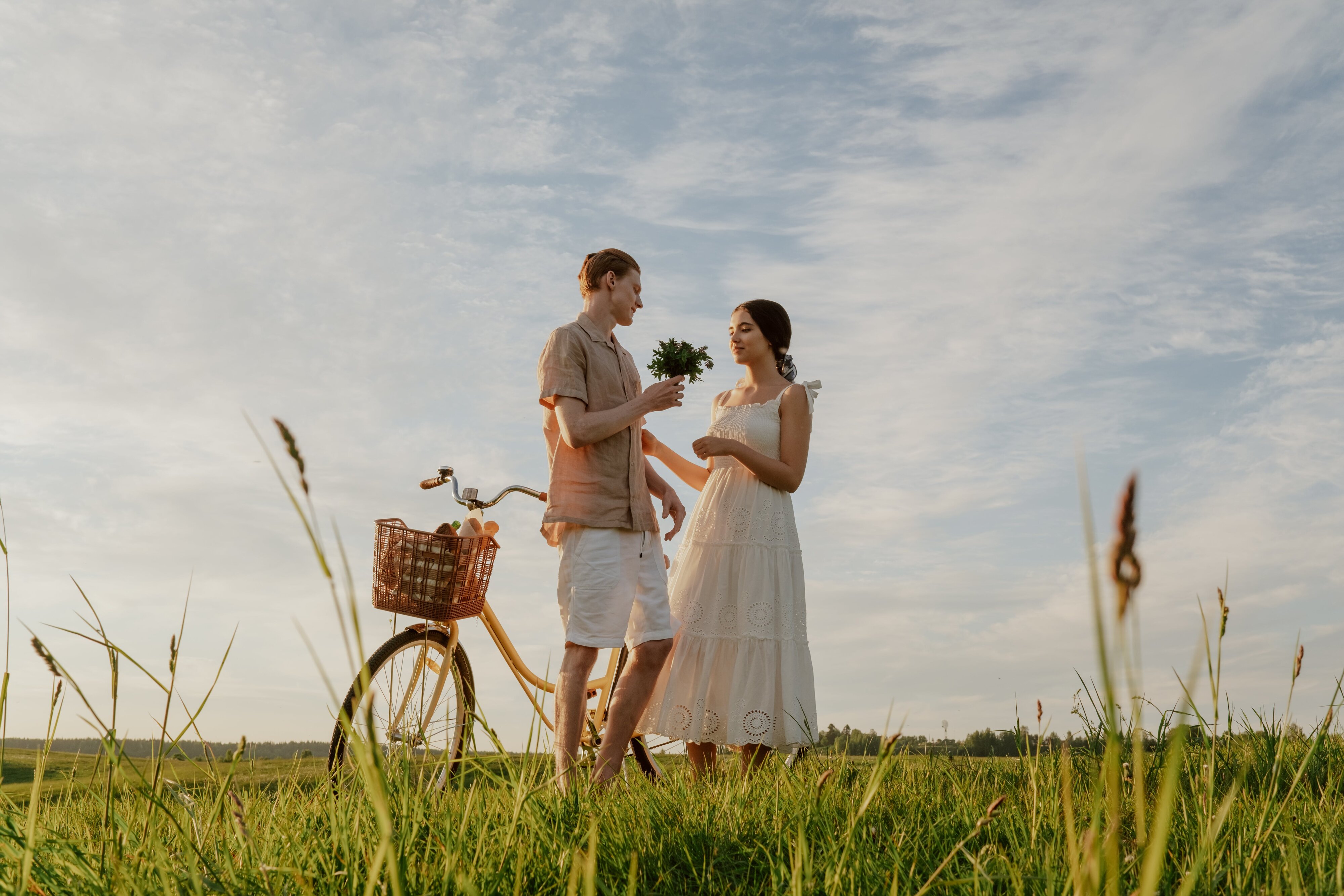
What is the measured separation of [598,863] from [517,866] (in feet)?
1.51

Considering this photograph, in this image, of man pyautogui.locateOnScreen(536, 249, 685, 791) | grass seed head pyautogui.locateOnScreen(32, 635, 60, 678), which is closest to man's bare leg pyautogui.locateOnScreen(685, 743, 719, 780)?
man pyautogui.locateOnScreen(536, 249, 685, 791)

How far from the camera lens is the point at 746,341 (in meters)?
5.79

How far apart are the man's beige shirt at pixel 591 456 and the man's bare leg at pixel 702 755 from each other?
140 cm

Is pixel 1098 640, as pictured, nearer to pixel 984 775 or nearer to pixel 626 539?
pixel 984 775

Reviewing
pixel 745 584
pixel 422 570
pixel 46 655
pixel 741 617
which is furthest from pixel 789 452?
pixel 46 655

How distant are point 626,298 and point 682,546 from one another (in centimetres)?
161

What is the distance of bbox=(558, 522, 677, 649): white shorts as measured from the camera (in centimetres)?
451

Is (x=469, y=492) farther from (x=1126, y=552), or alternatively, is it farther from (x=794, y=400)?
(x=1126, y=552)

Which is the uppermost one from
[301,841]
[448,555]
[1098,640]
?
[448,555]

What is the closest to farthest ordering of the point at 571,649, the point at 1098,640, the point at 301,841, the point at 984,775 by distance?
the point at 1098,640
the point at 301,841
the point at 984,775
the point at 571,649

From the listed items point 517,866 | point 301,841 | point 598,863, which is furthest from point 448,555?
point 517,866

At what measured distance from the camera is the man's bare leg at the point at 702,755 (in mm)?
5230

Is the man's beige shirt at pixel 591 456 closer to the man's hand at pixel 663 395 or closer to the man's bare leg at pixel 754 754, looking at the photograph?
the man's hand at pixel 663 395

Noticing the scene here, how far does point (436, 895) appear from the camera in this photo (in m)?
1.98
